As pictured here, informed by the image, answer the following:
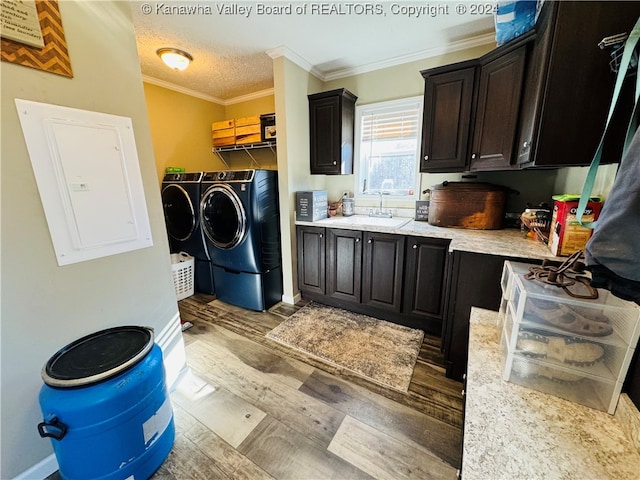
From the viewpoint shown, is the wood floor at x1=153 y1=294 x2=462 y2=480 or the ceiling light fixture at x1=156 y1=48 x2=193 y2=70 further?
the ceiling light fixture at x1=156 y1=48 x2=193 y2=70

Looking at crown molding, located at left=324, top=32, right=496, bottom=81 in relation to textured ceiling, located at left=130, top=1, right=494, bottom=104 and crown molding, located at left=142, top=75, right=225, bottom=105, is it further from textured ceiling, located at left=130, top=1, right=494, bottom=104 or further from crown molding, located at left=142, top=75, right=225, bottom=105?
crown molding, located at left=142, top=75, right=225, bottom=105

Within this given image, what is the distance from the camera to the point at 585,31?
1.11 meters

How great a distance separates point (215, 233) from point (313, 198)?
44.4 inches

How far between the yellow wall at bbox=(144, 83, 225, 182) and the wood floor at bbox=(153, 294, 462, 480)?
96.3 inches

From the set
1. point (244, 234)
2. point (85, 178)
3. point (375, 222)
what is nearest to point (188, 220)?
point (244, 234)

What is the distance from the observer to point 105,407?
99 cm

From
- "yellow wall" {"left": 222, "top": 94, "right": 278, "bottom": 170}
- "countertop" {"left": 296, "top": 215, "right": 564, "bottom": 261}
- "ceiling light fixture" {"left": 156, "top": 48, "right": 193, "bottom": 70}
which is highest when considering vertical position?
"ceiling light fixture" {"left": 156, "top": 48, "right": 193, "bottom": 70}

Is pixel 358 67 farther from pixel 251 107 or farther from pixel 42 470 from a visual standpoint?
pixel 42 470

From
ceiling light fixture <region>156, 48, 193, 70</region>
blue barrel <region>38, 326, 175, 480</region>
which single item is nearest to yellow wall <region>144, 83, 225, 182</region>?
ceiling light fixture <region>156, 48, 193, 70</region>

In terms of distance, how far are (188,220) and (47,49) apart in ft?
6.57

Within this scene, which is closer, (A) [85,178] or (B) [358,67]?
(A) [85,178]

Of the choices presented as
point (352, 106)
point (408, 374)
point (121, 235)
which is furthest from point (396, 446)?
point (352, 106)

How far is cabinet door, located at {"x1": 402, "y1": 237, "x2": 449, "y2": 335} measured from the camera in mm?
2070

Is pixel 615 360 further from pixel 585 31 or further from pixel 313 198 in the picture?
pixel 313 198
